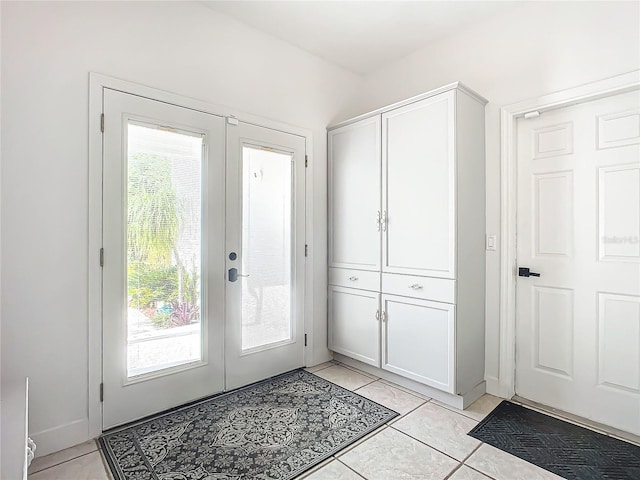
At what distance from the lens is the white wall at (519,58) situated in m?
2.13

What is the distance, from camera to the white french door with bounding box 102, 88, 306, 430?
215 centimetres

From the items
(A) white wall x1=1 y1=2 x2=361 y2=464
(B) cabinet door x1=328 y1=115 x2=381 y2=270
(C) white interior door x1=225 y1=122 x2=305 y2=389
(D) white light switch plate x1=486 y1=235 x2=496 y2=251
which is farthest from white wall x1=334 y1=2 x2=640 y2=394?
(A) white wall x1=1 y1=2 x2=361 y2=464

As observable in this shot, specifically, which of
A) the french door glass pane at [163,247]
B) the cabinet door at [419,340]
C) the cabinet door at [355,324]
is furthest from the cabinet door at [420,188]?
the french door glass pane at [163,247]

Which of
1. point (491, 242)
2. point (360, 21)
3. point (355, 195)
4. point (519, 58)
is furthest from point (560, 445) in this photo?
point (360, 21)

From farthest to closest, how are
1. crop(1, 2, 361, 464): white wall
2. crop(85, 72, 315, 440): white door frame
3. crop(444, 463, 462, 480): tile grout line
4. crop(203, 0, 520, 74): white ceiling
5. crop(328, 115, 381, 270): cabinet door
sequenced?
1. crop(328, 115, 381, 270): cabinet door
2. crop(203, 0, 520, 74): white ceiling
3. crop(85, 72, 315, 440): white door frame
4. crop(1, 2, 361, 464): white wall
5. crop(444, 463, 462, 480): tile grout line

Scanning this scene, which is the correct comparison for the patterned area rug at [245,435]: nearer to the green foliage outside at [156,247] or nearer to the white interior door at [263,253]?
the white interior door at [263,253]

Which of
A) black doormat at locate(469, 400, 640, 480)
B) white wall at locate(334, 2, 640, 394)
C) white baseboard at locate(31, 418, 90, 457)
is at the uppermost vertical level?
white wall at locate(334, 2, 640, 394)

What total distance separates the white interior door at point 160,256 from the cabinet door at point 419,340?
1316 mm

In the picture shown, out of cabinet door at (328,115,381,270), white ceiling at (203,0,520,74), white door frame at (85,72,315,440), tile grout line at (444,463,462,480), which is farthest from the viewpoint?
cabinet door at (328,115,381,270)

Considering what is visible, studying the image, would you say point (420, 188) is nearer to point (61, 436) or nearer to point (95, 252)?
point (95, 252)

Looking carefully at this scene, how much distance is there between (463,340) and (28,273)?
8.80ft

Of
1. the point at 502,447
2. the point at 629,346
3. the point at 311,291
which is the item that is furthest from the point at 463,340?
the point at 311,291

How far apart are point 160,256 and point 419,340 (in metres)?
1.93

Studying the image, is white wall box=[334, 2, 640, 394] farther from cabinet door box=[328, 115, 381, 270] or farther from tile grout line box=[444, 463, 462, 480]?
tile grout line box=[444, 463, 462, 480]
